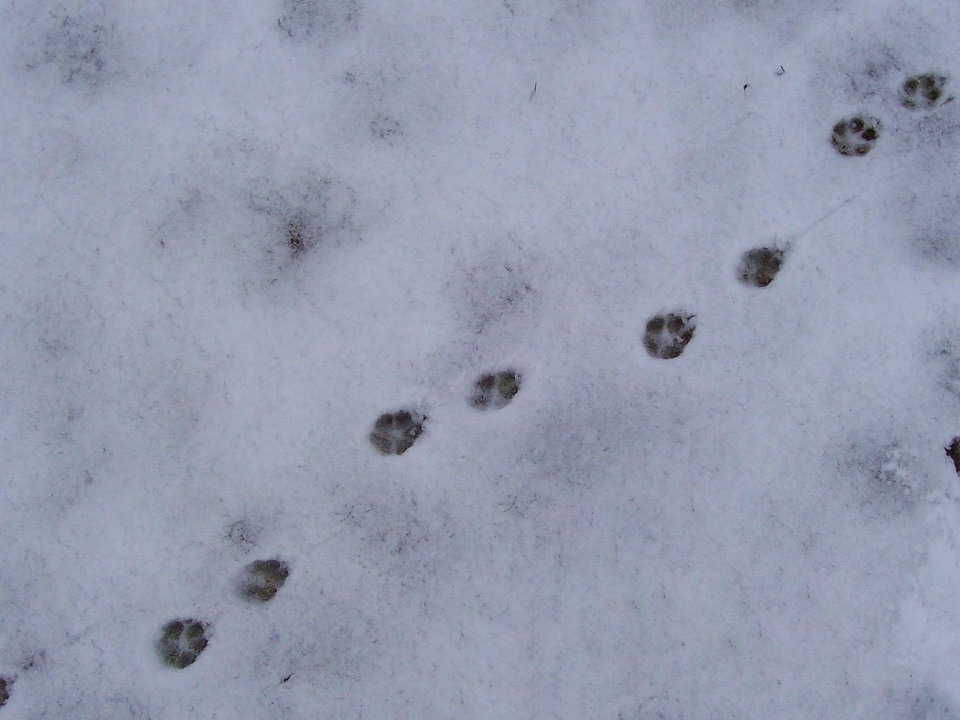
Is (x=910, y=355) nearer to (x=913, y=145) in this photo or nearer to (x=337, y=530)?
(x=913, y=145)

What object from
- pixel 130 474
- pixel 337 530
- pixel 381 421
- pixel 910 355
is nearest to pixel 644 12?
pixel 910 355

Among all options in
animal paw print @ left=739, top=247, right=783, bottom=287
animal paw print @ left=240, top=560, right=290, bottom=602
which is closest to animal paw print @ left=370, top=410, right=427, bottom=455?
animal paw print @ left=240, top=560, right=290, bottom=602

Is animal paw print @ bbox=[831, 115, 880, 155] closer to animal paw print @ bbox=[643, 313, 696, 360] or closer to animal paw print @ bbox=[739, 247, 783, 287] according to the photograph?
animal paw print @ bbox=[739, 247, 783, 287]

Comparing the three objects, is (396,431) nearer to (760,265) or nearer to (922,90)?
(760,265)

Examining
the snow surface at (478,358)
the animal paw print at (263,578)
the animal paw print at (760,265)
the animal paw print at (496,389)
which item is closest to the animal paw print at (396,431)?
the snow surface at (478,358)

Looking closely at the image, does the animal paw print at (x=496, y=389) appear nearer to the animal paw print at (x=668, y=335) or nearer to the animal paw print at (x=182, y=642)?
the animal paw print at (x=668, y=335)

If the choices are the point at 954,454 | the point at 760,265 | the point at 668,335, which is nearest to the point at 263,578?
the point at 668,335
